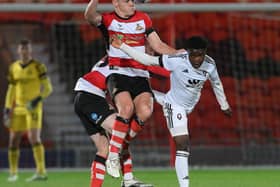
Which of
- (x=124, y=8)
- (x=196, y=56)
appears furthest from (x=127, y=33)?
(x=196, y=56)

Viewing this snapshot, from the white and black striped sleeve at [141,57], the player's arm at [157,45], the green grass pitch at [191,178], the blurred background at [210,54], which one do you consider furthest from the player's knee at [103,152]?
the blurred background at [210,54]

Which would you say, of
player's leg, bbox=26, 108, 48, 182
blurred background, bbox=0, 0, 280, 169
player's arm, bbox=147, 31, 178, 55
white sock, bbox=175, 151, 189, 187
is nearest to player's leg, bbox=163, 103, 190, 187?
white sock, bbox=175, 151, 189, 187

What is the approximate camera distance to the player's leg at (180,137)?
10.3 metres

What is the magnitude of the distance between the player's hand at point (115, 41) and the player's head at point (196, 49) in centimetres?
82

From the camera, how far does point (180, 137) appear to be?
1054 centimetres

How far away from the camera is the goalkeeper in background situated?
1588 cm

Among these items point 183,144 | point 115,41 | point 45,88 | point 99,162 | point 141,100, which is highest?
point 115,41

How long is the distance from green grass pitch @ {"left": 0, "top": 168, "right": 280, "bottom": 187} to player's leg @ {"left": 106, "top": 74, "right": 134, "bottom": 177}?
2270 mm

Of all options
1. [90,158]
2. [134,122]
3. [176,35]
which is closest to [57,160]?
[90,158]

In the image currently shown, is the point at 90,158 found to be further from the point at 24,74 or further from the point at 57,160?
the point at 24,74

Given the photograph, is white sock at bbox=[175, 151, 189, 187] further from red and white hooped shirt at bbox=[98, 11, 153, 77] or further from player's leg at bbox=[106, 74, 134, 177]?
red and white hooped shirt at bbox=[98, 11, 153, 77]

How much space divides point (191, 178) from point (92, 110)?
4.43 metres

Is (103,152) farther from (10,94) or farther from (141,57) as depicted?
(10,94)

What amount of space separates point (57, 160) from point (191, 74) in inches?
326
